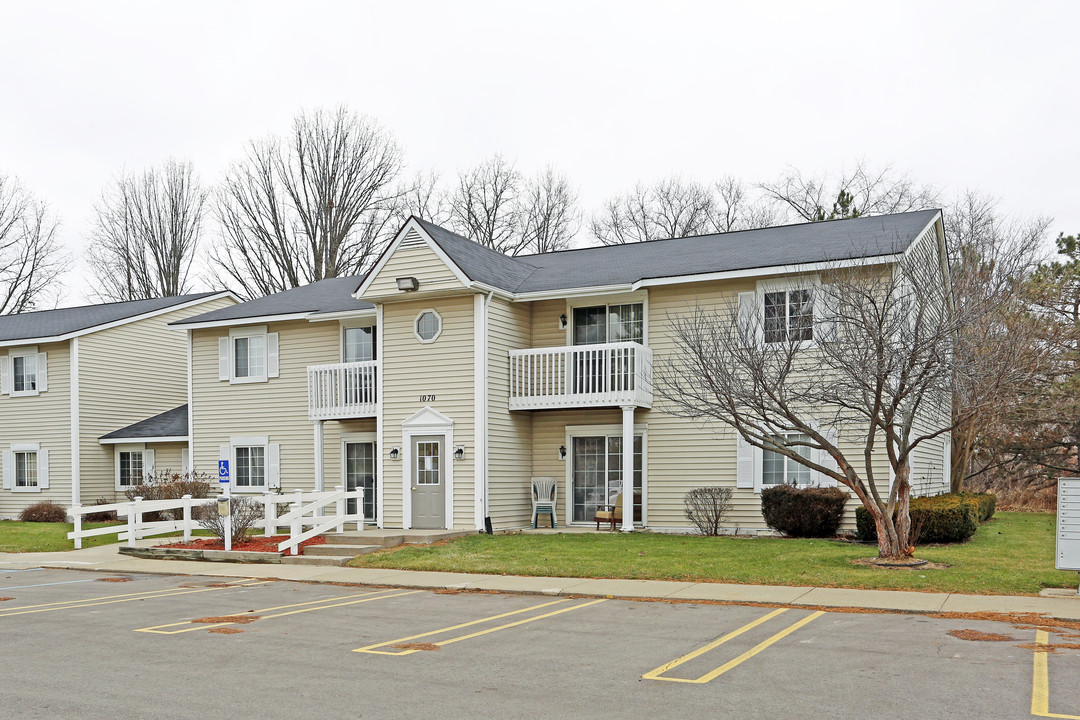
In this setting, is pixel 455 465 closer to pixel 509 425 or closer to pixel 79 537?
pixel 509 425

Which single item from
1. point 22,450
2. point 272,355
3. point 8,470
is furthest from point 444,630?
point 8,470

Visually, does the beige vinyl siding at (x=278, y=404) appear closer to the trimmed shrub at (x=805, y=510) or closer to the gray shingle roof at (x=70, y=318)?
the gray shingle roof at (x=70, y=318)

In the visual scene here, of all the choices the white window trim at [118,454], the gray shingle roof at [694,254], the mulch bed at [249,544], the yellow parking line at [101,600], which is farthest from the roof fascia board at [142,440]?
the yellow parking line at [101,600]

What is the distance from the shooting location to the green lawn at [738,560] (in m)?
13.0

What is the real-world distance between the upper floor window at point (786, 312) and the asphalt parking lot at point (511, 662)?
7284mm

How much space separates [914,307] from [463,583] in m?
8.16

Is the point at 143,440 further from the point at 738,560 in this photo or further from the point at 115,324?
the point at 738,560

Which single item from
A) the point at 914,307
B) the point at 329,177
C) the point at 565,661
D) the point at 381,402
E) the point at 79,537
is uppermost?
the point at 329,177

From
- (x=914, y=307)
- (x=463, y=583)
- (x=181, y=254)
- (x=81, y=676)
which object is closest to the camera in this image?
→ (x=81, y=676)

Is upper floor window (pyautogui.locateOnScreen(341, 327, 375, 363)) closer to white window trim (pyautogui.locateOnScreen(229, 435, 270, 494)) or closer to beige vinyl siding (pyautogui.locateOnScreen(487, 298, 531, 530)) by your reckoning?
white window trim (pyautogui.locateOnScreen(229, 435, 270, 494))

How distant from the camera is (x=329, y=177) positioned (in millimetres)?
42000

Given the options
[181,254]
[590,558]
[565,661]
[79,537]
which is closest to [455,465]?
[590,558]

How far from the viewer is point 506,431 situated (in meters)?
21.3

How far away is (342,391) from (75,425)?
36.6 ft
